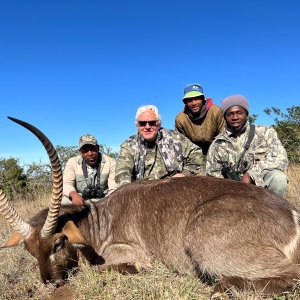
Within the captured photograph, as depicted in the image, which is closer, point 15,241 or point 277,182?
point 15,241

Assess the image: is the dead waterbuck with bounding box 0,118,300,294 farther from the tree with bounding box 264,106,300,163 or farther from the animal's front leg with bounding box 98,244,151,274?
the tree with bounding box 264,106,300,163

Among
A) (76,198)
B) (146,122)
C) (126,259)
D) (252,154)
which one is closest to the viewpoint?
(126,259)

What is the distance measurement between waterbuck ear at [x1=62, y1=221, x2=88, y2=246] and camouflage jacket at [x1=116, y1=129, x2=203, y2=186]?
6.66ft

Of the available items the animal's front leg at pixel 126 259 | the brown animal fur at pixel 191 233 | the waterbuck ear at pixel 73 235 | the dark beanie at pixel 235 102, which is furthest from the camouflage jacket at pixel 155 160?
the waterbuck ear at pixel 73 235

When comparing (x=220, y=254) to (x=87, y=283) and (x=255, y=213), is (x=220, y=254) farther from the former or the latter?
(x=87, y=283)

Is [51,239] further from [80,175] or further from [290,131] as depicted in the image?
[290,131]

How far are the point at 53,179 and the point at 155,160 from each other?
3.03 metres

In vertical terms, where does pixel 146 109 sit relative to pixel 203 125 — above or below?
above

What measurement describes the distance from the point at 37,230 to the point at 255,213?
2356 mm

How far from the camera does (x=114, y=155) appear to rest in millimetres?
13383

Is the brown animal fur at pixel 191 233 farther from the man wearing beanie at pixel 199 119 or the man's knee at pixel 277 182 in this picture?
the man wearing beanie at pixel 199 119

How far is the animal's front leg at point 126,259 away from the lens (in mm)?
4395

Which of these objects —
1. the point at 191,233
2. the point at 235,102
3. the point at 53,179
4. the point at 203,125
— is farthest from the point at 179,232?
the point at 203,125

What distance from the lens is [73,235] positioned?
426 centimetres
